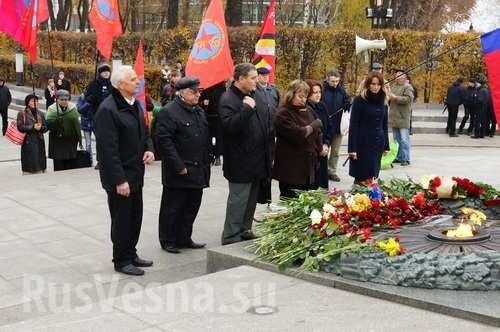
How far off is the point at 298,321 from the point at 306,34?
1895 centimetres

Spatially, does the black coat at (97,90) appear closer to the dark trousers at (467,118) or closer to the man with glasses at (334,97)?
the man with glasses at (334,97)

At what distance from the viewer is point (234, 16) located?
1019 inches

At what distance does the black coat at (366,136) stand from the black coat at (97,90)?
4.27 meters

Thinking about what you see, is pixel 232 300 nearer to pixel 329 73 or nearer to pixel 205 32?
pixel 205 32

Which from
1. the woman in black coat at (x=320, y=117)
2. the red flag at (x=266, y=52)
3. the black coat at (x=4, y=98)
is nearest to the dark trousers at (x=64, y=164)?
the red flag at (x=266, y=52)

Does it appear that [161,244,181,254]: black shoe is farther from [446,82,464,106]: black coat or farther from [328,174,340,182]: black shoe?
[446,82,464,106]: black coat

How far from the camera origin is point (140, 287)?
5953 millimetres

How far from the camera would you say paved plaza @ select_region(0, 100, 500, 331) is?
4.49 meters

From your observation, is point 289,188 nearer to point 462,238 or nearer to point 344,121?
point 462,238

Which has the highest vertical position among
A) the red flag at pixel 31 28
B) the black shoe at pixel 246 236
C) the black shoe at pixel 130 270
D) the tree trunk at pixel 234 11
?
the tree trunk at pixel 234 11

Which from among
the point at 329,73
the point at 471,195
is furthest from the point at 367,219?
the point at 329,73

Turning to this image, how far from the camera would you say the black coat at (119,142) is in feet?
19.4

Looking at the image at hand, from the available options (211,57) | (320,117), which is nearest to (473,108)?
(320,117)

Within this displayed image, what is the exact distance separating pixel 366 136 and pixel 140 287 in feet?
11.7
